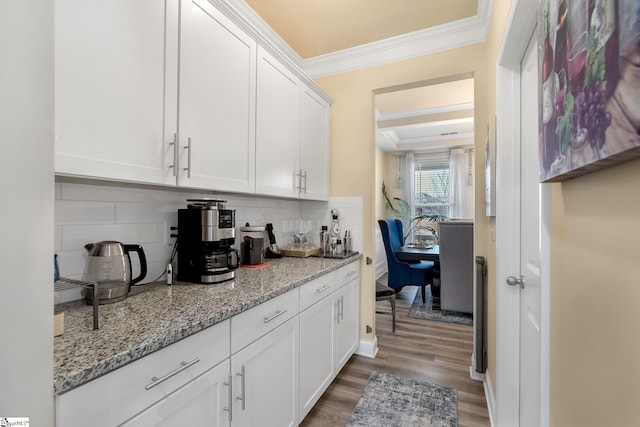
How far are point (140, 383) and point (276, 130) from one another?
165 cm

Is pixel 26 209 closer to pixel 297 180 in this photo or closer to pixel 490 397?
pixel 297 180

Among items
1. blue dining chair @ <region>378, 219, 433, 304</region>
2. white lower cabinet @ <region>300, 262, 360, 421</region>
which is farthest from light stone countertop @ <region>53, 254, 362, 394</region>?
blue dining chair @ <region>378, 219, 433, 304</region>

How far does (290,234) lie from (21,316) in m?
2.23

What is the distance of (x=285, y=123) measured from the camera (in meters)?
2.15

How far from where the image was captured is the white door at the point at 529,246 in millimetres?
1314

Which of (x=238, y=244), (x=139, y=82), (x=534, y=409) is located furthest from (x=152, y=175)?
(x=534, y=409)

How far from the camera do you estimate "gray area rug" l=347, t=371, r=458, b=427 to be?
1792 millimetres

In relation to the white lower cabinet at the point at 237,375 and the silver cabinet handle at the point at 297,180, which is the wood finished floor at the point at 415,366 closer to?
the white lower cabinet at the point at 237,375

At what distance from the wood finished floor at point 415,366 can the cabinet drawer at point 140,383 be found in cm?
113

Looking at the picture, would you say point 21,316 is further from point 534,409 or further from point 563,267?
point 534,409

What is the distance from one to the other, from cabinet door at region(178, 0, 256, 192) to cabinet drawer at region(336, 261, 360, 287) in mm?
943

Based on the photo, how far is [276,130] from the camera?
206 centimetres

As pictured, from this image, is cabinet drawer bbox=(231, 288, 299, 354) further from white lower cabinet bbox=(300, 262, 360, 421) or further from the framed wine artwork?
the framed wine artwork

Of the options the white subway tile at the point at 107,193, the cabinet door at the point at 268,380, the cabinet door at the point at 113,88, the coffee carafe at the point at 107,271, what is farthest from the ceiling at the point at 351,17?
the cabinet door at the point at 268,380
